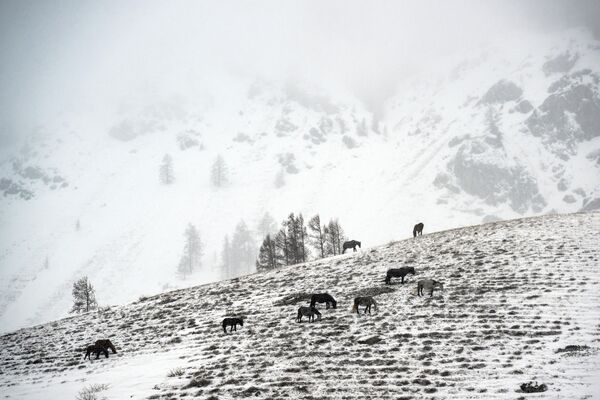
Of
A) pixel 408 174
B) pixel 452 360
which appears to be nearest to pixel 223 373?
pixel 452 360

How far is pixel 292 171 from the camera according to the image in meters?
184

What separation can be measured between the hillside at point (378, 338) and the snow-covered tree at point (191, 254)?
7600 cm

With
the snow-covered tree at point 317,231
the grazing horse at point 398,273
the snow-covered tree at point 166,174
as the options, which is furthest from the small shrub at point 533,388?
the snow-covered tree at point 166,174

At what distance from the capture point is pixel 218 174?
170750mm

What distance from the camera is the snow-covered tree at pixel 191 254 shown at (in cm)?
10724

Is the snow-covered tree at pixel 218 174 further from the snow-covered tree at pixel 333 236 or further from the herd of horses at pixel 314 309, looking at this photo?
the herd of horses at pixel 314 309

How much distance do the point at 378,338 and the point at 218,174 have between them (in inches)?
6288

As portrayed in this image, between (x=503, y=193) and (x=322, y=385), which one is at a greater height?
(x=503, y=193)

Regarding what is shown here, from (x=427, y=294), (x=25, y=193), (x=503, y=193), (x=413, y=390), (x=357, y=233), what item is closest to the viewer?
(x=413, y=390)

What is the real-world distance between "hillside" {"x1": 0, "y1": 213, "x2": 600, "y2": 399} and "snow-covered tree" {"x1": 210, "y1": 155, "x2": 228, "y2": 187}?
456 feet

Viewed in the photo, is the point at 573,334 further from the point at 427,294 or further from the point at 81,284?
the point at 81,284

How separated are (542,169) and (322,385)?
622 ft

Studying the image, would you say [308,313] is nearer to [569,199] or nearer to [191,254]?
[191,254]

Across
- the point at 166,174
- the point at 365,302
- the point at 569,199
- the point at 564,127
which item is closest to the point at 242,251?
the point at 166,174
